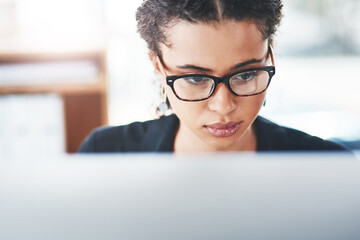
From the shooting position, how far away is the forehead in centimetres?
63

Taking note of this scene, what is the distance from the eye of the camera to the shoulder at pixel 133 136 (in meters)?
0.79

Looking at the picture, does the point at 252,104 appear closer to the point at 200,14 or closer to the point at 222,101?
the point at 222,101

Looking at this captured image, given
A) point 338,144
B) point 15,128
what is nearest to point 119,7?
point 15,128

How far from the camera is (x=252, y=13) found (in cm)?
64

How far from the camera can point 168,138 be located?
0.79 m

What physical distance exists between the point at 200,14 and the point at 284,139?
330 millimetres

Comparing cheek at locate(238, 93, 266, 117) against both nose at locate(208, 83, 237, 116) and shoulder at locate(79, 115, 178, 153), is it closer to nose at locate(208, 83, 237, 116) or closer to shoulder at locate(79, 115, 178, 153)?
nose at locate(208, 83, 237, 116)

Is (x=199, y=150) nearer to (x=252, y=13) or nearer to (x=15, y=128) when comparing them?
(x=252, y=13)

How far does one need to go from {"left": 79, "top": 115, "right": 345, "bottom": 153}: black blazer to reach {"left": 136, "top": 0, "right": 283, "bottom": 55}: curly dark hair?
0.18 metres

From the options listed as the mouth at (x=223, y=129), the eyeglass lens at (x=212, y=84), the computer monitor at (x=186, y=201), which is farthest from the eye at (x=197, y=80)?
the computer monitor at (x=186, y=201)

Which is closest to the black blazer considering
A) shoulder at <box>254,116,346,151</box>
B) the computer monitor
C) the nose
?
shoulder at <box>254,116,346,151</box>

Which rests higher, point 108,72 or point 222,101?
point 108,72

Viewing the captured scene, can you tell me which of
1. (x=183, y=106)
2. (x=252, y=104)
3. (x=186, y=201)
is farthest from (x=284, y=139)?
(x=186, y=201)

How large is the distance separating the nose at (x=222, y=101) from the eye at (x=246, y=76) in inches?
1.1
